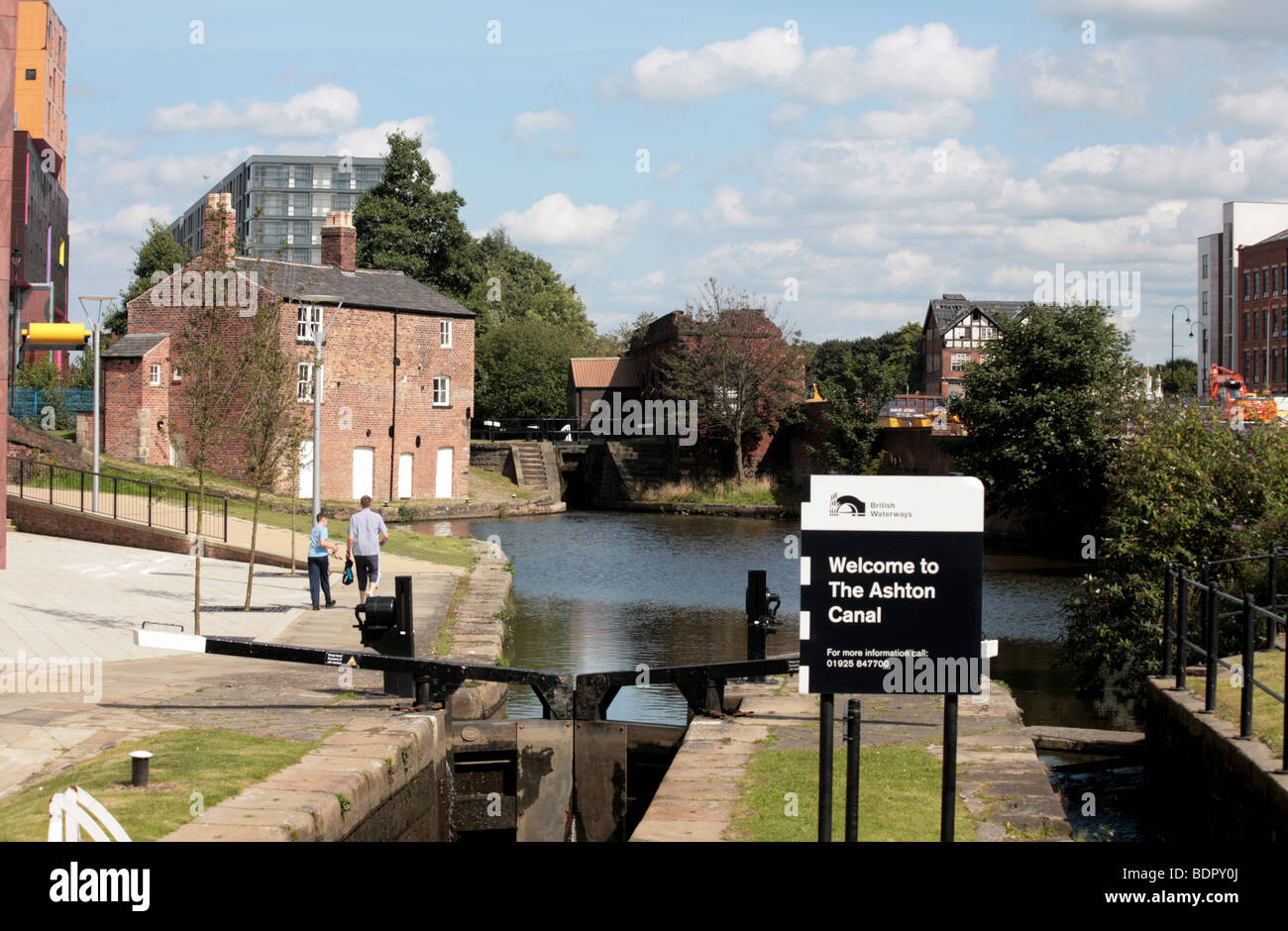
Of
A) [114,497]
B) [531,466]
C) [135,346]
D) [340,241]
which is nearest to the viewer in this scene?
[114,497]

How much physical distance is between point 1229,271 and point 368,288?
6844 cm

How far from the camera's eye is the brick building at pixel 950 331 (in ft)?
318

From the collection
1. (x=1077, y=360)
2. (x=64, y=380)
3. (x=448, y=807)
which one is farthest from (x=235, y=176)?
(x=448, y=807)

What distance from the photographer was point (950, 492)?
18.7 feet

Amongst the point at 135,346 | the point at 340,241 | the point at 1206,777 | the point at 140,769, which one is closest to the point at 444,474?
the point at 340,241

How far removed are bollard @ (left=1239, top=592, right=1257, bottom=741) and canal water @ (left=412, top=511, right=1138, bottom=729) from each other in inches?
252

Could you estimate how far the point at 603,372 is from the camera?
8094 cm

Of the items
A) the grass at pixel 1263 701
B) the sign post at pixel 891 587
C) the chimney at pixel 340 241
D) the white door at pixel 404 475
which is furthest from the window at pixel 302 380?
the sign post at pixel 891 587

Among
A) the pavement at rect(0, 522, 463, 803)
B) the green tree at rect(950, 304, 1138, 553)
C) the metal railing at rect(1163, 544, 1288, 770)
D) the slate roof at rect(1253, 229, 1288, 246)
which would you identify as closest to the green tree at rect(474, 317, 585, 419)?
the green tree at rect(950, 304, 1138, 553)

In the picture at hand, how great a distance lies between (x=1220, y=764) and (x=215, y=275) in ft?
47.1

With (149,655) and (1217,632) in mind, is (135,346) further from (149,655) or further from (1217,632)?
(1217,632)

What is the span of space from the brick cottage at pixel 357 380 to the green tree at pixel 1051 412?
20194 mm

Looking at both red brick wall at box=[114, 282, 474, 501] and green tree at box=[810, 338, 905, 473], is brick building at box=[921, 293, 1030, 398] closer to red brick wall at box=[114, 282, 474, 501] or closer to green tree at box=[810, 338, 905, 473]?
green tree at box=[810, 338, 905, 473]

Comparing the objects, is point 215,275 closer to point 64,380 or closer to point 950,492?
point 950,492
